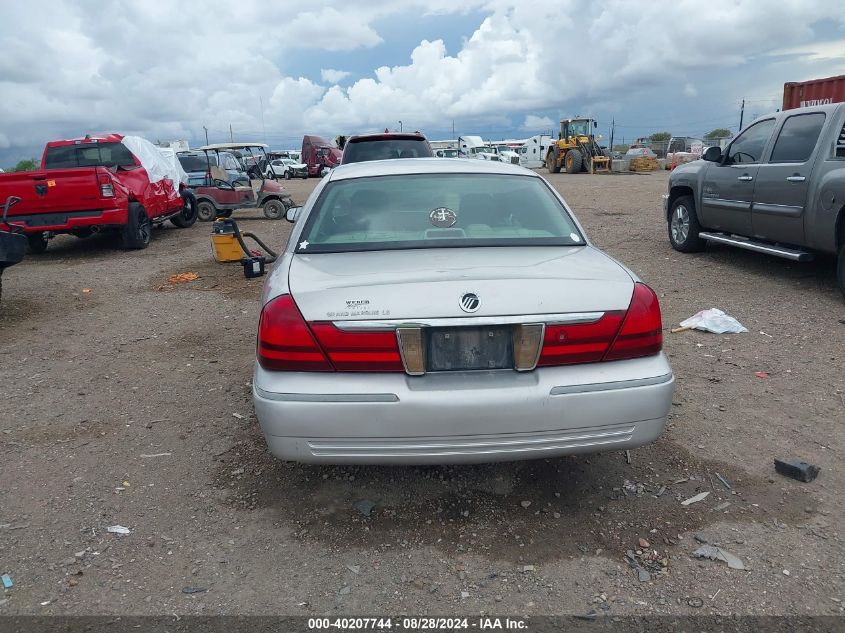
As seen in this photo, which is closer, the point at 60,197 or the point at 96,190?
the point at 60,197

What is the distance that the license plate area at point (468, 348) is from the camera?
2.66 m

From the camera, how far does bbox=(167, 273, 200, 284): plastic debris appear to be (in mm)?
8820

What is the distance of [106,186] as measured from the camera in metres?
10.2

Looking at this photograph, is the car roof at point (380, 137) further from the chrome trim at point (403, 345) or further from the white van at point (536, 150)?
the white van at point (536, 150)

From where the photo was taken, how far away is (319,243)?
11.3ft

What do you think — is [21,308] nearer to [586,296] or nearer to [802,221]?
[586,296]

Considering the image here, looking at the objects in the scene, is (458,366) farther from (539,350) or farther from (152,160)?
(152,160)

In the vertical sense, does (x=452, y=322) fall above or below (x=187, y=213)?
above

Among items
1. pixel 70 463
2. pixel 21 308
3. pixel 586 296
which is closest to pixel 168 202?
pixel 21 308

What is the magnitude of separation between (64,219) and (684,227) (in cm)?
940

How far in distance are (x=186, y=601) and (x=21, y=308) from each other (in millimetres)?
6388

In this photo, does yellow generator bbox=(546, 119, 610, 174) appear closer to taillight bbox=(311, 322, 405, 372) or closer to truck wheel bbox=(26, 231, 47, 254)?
truck wheel bbox=(26, 231, 47, 254)

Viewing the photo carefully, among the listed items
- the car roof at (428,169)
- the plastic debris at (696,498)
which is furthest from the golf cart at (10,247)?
the plastic debris at (696,498)

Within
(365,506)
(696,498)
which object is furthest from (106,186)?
(696,498)
